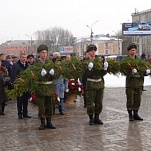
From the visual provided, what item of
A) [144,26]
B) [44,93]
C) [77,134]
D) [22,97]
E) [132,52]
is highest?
[144,26]

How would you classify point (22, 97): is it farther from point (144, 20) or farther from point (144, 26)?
point (144, 20)

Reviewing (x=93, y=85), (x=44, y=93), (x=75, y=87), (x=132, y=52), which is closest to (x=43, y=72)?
(x=44, y=93)

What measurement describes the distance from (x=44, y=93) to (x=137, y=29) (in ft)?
114

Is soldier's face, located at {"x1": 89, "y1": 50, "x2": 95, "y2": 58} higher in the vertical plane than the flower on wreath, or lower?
higher

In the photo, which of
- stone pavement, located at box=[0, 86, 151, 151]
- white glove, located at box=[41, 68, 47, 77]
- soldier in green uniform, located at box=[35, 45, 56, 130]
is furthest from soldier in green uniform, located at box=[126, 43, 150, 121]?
white glove, located at box=[41, 68, 47, 77]

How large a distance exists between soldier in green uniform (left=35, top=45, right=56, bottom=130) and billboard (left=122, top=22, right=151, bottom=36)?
110 feet

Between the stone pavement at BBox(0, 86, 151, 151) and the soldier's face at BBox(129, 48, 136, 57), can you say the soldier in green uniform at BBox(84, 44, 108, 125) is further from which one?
the soldier's face at BBox(129, 48, 136, 57)

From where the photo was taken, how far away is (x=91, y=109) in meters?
8.38

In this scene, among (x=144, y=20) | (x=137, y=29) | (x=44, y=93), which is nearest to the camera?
(x=44, y=93)

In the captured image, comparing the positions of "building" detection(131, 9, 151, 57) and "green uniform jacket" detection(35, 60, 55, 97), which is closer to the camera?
"green uniform jacket" detection(35, 60, 55, 97)

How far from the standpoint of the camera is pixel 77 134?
7.45 m

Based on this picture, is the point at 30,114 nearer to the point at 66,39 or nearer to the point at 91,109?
the point at 91,109

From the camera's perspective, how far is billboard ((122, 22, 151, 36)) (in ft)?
133

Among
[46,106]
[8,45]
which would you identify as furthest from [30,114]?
[8,45]
